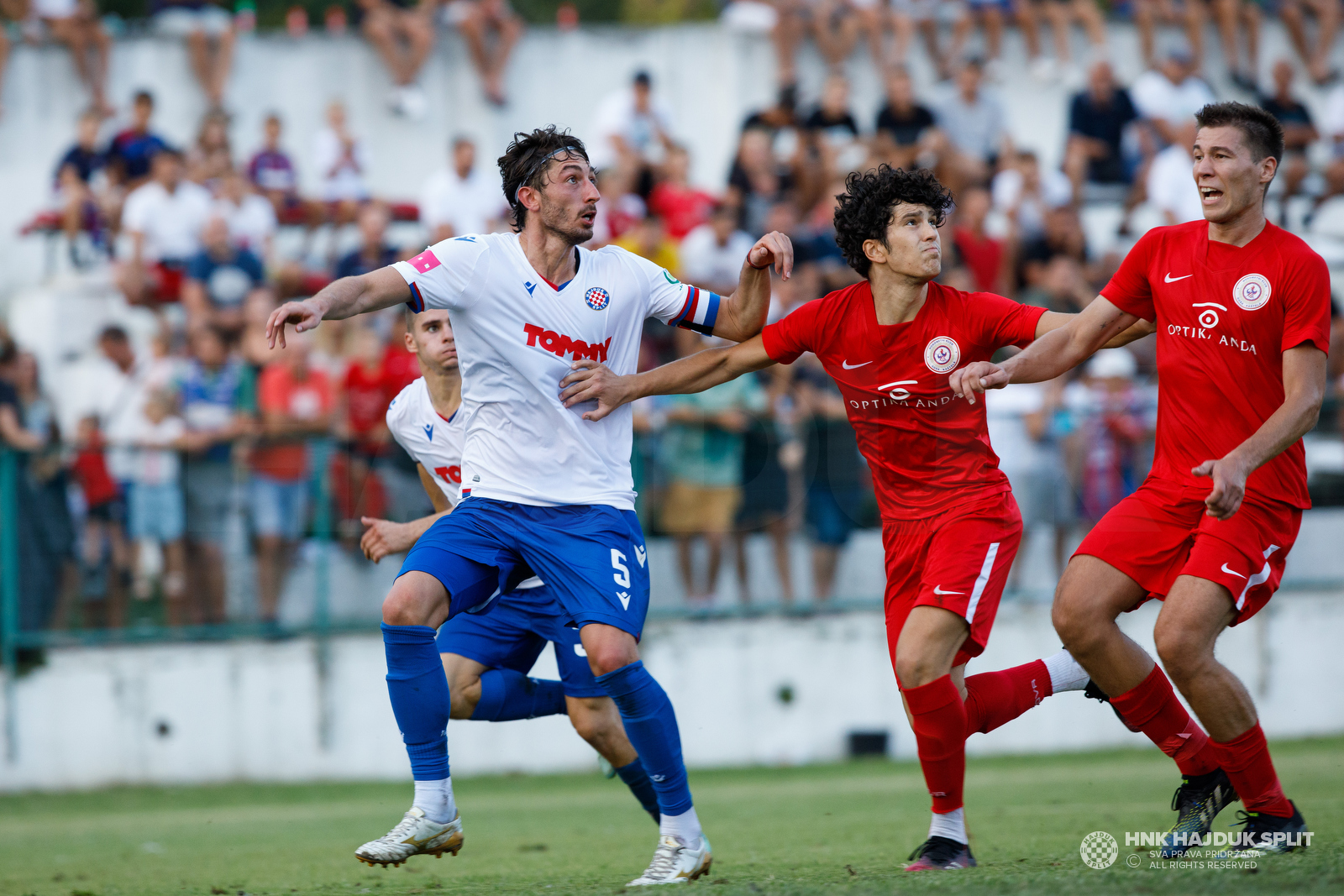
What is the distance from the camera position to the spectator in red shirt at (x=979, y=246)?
13852mm

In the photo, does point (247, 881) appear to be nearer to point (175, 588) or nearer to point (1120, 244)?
point (175, 588)

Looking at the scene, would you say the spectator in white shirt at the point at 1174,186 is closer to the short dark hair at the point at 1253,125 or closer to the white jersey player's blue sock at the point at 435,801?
the short dark hair at the point at 1253,125

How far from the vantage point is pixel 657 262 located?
530 inches

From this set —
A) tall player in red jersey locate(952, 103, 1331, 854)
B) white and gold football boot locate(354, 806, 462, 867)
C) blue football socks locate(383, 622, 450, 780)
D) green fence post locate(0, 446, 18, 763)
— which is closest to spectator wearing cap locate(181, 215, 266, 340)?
green fence post locate(0, 446, 18, 763)

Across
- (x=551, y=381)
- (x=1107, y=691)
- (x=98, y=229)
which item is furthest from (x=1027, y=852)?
(x=98, y=229)

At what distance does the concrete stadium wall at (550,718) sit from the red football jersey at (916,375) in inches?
230

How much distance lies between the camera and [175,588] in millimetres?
Result: 11266

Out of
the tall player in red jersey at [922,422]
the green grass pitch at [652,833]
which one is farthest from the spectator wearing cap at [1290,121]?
the tall player in red jersey at [922,422]

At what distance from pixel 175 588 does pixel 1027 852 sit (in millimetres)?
7038

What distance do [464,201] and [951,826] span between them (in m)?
9.92

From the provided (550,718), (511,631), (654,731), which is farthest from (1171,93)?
(654,731)

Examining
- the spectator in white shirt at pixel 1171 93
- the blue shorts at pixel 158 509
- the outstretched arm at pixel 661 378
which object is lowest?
the blue shorts at pixel 158 509

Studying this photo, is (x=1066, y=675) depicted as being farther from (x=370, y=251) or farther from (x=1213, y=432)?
(x=370, y=251)

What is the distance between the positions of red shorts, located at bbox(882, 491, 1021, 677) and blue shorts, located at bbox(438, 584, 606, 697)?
166cm
